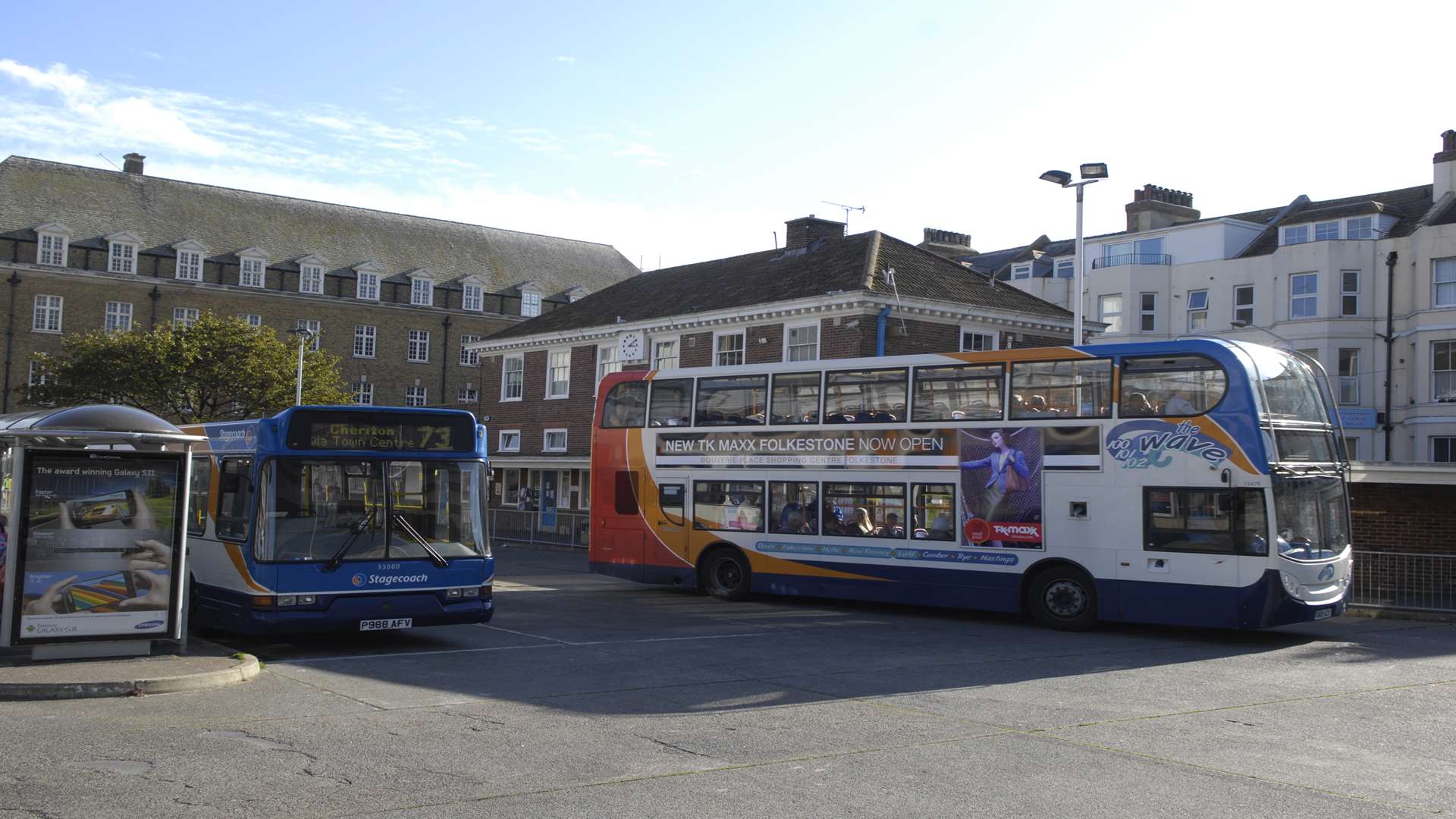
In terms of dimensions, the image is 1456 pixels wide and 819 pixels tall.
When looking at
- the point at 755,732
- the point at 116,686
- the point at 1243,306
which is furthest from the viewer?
the point at 1243,306

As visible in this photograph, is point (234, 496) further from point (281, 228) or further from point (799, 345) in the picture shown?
point (281, 228)

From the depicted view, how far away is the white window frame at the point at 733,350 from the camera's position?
3444 centimetres

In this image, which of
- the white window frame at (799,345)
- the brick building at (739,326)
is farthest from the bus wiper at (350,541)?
the white window frame at (799,345)

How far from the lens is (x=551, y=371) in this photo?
42.8 m

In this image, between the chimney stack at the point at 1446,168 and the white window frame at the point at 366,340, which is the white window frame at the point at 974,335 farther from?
the white window frame at the point at 366,340

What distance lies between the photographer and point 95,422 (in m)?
11.7

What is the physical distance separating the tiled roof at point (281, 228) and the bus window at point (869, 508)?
51445 mm

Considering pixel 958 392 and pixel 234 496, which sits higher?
pixel 958 392

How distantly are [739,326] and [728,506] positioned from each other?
560 inches

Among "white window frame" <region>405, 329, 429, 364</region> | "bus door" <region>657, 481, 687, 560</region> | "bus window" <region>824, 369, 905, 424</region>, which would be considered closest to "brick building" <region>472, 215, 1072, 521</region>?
"bus door" <region>657, 481, 687, 560</region>

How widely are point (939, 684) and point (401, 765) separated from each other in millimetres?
5834

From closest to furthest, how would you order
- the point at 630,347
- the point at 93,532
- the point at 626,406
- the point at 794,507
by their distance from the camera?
the point at 93,532, the point at 794,507, the point at 626,406, the point at 630,347

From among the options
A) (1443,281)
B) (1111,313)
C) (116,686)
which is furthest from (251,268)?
(116,686)

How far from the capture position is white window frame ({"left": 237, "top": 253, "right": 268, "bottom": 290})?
63562mm
